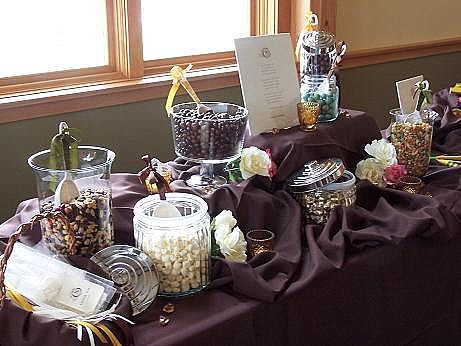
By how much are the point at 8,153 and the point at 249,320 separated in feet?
4.00

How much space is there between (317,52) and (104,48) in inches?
38.4

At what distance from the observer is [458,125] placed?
215cm

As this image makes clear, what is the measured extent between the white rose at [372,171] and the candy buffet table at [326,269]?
0.05m

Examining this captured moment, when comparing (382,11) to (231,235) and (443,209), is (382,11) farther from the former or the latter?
(231,235)

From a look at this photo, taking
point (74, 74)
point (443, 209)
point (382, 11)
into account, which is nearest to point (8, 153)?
point (74, 74)

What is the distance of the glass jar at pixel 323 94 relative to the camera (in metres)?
1.81

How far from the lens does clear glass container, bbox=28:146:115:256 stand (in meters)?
1.22

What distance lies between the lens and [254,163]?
1.57m

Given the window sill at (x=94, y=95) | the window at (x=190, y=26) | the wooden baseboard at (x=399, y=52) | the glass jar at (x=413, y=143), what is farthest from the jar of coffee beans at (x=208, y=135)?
the wooden baseboard at (x=399, y=52)

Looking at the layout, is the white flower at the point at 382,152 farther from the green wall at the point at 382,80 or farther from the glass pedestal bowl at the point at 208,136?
the green wall at the point at 382,80

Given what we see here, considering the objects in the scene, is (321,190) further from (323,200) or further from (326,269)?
(326,269)

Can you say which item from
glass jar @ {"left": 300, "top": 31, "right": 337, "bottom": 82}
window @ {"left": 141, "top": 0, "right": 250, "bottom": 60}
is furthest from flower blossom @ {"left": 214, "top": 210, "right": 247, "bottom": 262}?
window @ {"left": 141, "top": 0, "right": 250, "bottom": 60}

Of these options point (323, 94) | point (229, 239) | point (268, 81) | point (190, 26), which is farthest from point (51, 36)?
point (229, 239)

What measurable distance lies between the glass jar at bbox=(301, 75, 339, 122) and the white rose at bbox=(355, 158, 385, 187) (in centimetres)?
16
